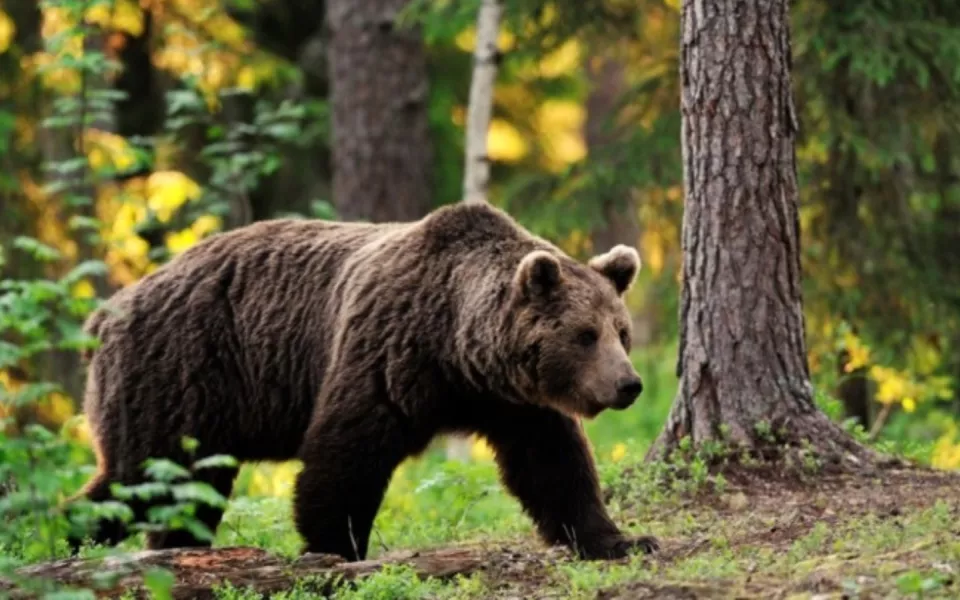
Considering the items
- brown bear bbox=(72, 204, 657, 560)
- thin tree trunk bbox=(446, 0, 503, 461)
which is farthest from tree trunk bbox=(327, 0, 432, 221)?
brown bear bbox=(72, 204, 657, 560)

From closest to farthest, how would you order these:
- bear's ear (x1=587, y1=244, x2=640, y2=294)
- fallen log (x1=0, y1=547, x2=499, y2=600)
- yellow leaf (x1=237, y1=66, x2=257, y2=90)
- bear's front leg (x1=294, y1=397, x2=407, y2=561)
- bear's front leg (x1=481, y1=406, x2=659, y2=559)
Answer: fallen log (x1=0, y1=547, x2=499, y2=600) < bear's front leg (x1=294, y1=397, x2=407, y2=561) < bear's front leg (x1=481, y1=406, x2=659, y2=559) < bear's ear (x1=587, y1=244, x2=640, y2=294) < yellow leaf (x1=237, y1=66, x2=257, y2=90)

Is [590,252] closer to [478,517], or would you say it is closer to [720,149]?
[478,517]

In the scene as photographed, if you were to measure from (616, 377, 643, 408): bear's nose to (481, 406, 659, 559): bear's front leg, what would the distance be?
646 millimetres

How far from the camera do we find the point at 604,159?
39.0 feet

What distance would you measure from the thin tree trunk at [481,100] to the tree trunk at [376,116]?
1638 mm

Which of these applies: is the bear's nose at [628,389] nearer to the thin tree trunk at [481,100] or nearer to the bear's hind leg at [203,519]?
the bear's hind leg at [203,519]

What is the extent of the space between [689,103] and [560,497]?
2146 millimetres

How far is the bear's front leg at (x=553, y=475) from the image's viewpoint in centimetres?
742

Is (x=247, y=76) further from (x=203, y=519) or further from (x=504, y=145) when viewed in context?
(x=504, y=145)

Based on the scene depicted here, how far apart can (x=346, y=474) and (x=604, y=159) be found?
5219 mm

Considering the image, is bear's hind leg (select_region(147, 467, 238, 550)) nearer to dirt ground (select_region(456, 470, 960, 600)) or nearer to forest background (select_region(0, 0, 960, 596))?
forest background (select_region(0, 0, 960, 596))

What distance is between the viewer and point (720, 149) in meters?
8.04

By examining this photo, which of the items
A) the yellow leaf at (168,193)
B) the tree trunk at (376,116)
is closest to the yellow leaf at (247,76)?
the tree trunk at (376,116)

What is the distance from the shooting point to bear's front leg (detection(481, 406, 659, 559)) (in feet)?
24.3
